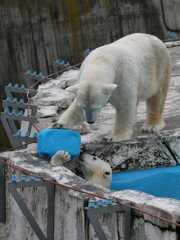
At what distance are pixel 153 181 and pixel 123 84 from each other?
0.90 m

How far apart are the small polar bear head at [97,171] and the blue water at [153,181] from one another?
0.30 m

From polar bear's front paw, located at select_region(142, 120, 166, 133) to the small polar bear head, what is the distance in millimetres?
1099

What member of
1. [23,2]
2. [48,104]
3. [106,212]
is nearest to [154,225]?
[106,212]

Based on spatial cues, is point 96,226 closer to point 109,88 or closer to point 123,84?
point 109,88

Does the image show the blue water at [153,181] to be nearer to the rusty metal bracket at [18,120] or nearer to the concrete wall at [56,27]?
the rusty metal bracket at [18,120]

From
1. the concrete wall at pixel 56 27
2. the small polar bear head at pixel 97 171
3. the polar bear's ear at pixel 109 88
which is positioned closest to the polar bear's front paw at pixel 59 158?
the small polar bear head at pixel 97 171

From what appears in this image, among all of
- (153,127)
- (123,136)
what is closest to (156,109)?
(153,127)

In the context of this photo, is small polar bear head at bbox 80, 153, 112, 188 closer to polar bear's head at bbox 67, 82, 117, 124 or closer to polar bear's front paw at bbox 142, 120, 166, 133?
polar bear's head at bbox 67, 82, 117, 124

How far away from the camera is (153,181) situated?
646 centimetres

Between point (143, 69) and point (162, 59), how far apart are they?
1.41 feet

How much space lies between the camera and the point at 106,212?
4559 millimetres

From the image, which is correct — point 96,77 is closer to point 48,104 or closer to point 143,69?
point 143,69

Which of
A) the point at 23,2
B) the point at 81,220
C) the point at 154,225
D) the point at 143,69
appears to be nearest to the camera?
the point at 154,225

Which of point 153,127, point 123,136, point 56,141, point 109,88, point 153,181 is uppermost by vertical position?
point 109,88
